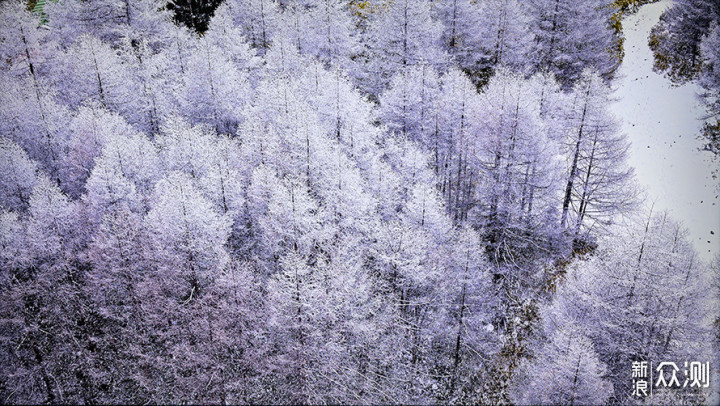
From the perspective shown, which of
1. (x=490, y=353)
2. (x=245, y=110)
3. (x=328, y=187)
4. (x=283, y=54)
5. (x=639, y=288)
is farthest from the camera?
(x=283, y=54)

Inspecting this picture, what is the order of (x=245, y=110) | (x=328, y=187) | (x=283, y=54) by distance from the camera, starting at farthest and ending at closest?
(x=283, y=54), (x=245, y=110), (x=328, y=187)

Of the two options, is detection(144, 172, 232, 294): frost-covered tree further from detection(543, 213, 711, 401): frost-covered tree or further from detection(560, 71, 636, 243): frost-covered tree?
detection(560, 71, 636, 243): frost-covered tree

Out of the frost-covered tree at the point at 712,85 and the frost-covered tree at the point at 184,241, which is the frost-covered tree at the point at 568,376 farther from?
the frost-covered tree at the point at 712,85

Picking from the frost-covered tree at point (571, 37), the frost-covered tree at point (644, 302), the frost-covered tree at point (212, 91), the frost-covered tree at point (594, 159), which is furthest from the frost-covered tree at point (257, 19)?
the frost-covered tree at point (644, 302)

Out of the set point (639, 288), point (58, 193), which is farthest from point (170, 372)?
point (639, 288)

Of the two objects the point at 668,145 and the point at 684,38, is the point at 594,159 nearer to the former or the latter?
the point at 668,145

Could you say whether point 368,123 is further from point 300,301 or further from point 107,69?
point 107,69

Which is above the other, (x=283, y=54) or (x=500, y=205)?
(x=283, y=54)

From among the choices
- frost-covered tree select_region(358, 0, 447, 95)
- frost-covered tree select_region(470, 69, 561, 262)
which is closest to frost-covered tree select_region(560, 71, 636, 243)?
frost-covered tree select_region(470, 69, 561, 262)

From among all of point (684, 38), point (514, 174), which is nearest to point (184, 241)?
point (514, 174)
